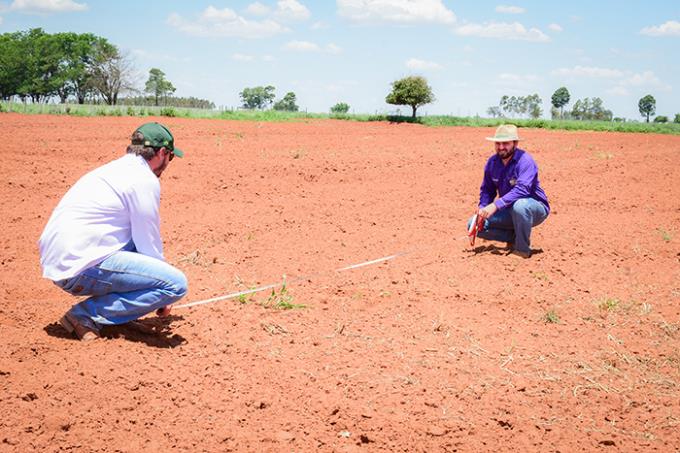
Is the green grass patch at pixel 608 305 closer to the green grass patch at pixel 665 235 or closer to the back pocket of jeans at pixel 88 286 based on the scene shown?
the green grass patch at pixel 665 235

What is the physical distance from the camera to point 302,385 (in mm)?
3936

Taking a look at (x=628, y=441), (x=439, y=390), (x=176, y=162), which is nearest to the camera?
(x=628, y=441)

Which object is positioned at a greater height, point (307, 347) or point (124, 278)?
point (124, 278)

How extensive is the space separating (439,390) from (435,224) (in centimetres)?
486

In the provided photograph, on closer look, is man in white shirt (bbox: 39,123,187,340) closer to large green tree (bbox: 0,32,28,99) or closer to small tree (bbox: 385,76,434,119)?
small tree (bbox: 385,76,434,119)

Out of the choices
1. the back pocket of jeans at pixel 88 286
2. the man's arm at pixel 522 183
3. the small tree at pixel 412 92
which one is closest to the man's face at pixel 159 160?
the back pocket of jeans at pixel 88 286

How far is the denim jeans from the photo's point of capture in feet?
13.4

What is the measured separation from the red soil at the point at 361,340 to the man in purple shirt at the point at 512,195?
30cm

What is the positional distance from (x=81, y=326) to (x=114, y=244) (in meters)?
0.63

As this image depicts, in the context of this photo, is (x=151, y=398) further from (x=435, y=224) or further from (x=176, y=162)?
Answer: (x=176, y=162)

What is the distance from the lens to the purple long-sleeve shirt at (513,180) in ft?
22.2

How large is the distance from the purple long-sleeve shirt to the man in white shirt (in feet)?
12.8

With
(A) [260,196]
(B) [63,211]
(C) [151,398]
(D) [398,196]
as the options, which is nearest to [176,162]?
(A) [260,196]

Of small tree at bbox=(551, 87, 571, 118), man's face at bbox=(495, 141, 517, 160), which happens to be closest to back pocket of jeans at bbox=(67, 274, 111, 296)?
man's face at bbox=(495, 141, 517, 160)
